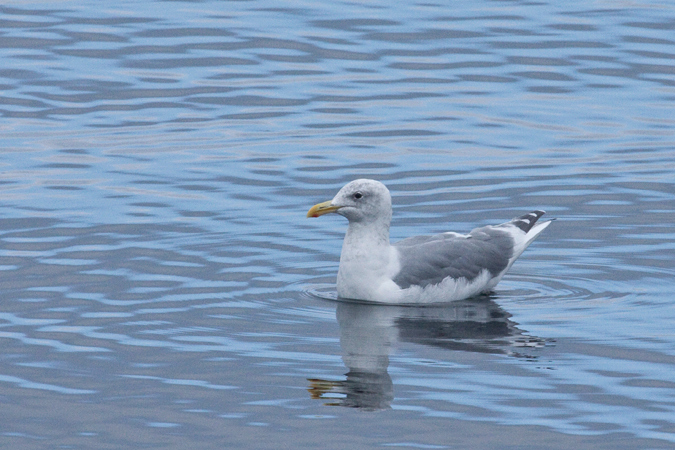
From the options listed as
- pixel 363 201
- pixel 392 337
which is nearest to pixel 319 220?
pixel 363 201

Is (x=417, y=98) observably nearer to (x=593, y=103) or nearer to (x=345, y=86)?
(x=345, y=86)

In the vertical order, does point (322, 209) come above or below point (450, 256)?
above

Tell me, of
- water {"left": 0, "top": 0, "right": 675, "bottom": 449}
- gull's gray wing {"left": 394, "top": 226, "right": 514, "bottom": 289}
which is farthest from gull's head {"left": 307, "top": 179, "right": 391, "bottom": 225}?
water {"left": 0, "top": 0, "right": 675, "bottom": 449}

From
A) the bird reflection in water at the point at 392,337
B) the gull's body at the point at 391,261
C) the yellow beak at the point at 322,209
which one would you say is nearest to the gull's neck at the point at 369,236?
the gull's body at the point at 391,261

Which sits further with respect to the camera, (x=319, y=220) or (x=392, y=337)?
(x=319, y=220)

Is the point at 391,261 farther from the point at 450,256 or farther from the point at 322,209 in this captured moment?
the point at 322,209

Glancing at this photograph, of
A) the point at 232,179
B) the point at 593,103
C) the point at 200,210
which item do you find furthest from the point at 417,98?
the point at 200,210

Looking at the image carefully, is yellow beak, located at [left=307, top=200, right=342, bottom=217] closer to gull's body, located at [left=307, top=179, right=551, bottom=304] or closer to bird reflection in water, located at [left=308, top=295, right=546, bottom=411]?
gull's body, located at [left=307, top=179, right=551, bottom=304]

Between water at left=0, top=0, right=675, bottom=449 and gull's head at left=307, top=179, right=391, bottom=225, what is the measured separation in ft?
3.14

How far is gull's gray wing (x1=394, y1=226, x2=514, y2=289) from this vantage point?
1516 centimetres

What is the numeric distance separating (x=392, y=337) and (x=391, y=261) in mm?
1616

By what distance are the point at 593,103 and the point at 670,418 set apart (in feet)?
44.9

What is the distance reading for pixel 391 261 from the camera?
1522cm

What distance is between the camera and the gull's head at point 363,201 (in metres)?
15.3
